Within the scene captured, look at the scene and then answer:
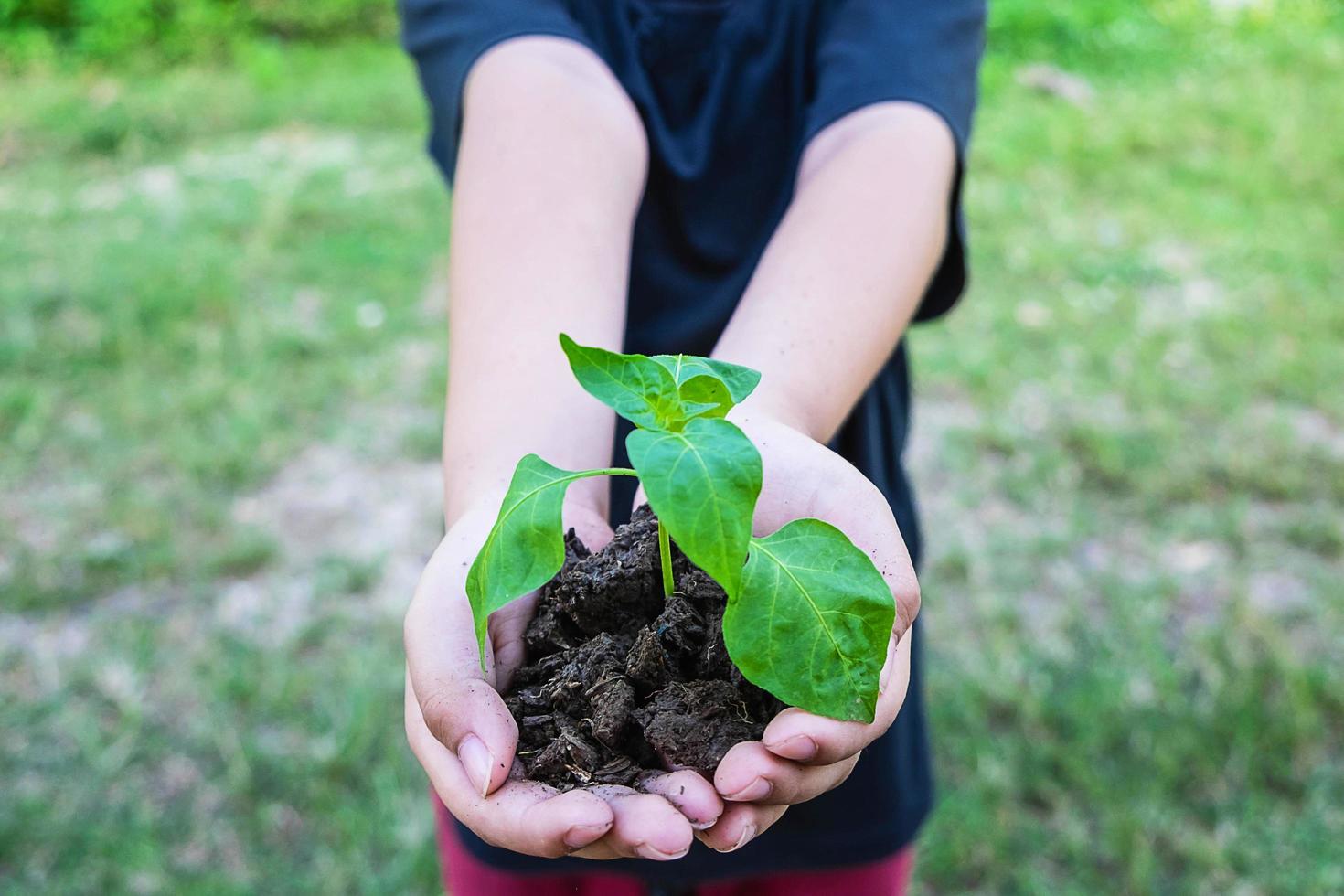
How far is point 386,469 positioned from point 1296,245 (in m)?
3.68

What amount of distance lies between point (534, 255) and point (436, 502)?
6.90 feet

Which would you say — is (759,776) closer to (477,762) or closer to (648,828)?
(648,828)

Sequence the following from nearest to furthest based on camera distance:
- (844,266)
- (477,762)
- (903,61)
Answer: (477,762), (844,266), (903,61)

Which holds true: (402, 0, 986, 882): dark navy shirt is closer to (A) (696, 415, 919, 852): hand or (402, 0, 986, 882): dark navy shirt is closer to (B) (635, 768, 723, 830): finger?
(A) (696, 415, 919, 852): hand

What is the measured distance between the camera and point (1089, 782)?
2523mm

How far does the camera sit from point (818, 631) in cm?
105

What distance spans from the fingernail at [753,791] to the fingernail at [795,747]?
0.09 ft

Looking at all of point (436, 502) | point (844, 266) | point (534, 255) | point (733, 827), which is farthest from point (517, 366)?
point (436, 502)

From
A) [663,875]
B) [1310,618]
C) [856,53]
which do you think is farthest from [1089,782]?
[856,53]

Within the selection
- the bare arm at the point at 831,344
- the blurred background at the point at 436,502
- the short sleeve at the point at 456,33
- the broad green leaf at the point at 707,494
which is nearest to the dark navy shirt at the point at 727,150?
the short sleeve at the point at 456,33

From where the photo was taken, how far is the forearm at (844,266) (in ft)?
4.67

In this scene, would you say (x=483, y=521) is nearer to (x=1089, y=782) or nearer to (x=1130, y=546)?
(x=1089, y=782)

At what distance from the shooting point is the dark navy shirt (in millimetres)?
1678

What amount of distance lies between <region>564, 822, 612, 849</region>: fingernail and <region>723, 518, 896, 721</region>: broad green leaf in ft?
0.59
